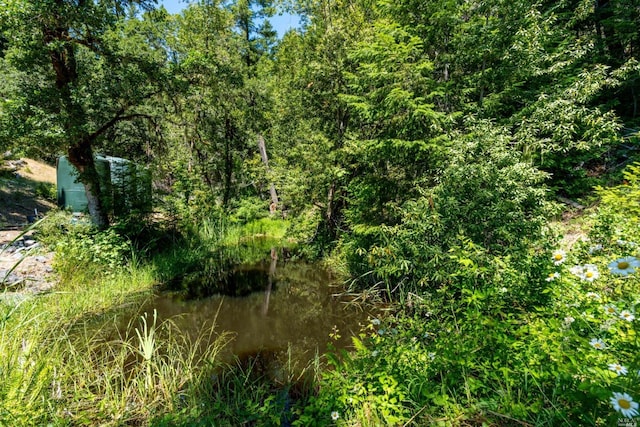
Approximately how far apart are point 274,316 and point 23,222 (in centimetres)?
925

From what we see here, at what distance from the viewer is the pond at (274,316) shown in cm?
389

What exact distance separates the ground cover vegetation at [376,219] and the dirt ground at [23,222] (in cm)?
43

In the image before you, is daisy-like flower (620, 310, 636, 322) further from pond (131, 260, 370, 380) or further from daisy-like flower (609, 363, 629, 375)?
pond (131, 260, 370, 380)

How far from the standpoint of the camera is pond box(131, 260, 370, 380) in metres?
3.89

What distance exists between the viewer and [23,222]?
28.0 feet

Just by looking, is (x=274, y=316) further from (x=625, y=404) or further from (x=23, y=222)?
(x=23, y=222)

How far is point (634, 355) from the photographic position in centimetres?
138

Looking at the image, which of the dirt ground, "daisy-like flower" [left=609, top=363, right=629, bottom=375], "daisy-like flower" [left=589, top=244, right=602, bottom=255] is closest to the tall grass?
the dirt ground

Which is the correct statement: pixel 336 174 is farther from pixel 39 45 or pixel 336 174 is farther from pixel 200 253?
pixel 39 45

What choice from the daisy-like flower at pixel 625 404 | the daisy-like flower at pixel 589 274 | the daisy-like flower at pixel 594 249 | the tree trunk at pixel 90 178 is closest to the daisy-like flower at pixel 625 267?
the daisy-like flower at pixel 589 274

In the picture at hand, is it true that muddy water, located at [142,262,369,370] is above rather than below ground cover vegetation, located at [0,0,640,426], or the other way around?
below

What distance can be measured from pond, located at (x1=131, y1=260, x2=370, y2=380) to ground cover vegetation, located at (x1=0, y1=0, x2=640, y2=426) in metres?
0.36

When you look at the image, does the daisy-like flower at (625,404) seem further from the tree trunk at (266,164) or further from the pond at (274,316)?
the tree trunk at (266,164)

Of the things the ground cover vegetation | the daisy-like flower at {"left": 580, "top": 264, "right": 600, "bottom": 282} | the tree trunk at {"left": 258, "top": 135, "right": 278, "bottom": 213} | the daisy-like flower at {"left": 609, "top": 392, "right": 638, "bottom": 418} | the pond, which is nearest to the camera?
the daisy-like flower at {"left": 609, "top": 392, "right": 638, "bottom": 418}
